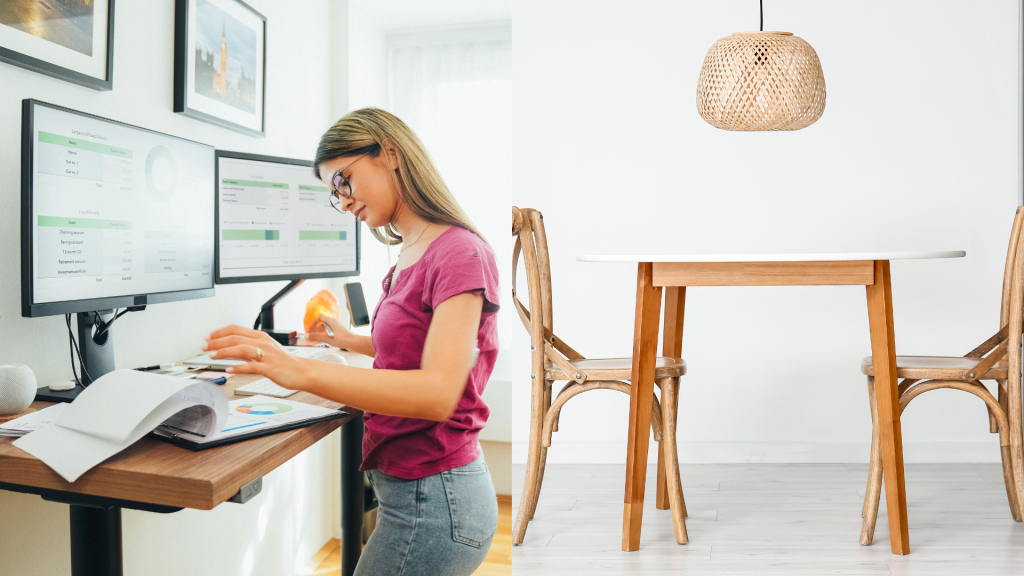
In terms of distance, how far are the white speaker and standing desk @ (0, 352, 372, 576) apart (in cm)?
14

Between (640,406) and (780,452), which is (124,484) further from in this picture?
(780,452)

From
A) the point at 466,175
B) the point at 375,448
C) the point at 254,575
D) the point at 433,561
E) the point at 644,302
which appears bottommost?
the point at 254,575

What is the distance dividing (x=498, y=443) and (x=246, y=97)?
5.70 feet

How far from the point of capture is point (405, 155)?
108cm

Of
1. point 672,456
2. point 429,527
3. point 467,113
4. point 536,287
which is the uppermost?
point 467,113

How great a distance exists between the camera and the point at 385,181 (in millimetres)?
1085

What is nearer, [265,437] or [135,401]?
[135,401]

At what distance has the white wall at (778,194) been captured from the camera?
9.21ft

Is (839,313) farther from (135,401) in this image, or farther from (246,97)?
(135,401)

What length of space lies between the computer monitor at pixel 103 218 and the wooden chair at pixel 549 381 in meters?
0.87

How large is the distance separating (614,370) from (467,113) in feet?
5.26

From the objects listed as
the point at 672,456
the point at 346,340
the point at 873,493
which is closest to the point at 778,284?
the point at 672,456

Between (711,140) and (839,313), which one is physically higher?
(711,140)

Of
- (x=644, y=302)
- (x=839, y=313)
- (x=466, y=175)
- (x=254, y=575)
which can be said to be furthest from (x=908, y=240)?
(x=254, y=575)
